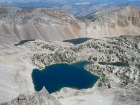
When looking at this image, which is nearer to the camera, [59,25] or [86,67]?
[86,67]

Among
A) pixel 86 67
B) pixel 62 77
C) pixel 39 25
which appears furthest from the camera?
pixel 39 25

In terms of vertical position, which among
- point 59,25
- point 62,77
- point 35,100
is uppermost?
point 59,25

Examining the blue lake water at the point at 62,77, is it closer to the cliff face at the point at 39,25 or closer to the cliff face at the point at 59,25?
the cliff face at the point at 59,25

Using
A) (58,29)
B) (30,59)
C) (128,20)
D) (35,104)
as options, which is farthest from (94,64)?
(128,20)

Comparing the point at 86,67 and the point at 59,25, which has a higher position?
the point at 59,25

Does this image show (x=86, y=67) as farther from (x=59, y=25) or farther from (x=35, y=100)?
(x=59, y=25)

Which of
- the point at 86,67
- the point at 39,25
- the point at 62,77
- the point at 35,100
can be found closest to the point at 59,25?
the point at 39,25

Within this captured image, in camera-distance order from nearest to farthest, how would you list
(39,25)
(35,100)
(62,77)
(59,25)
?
(35,100) < (62,77) < (39,25) < (59,25)
